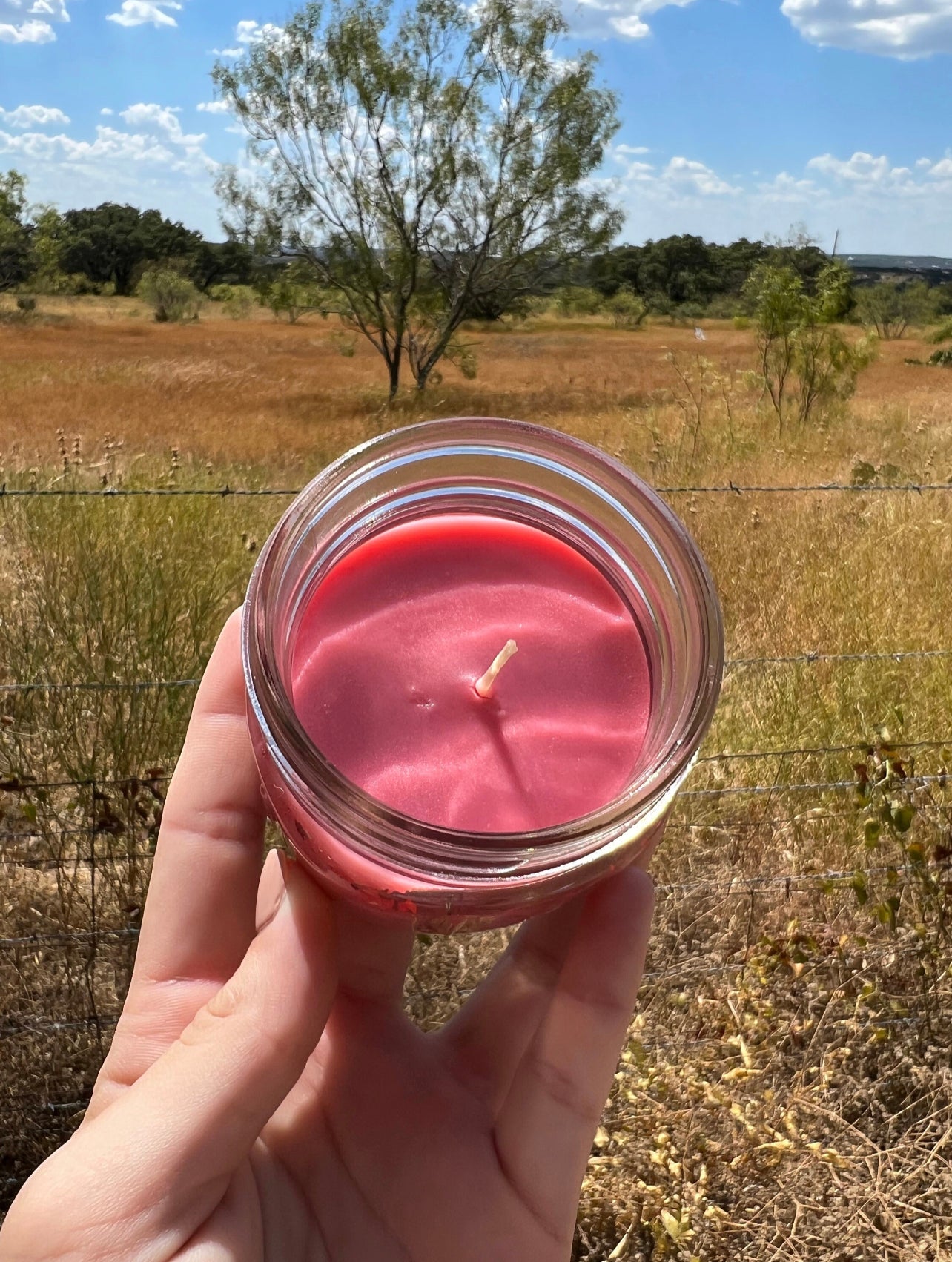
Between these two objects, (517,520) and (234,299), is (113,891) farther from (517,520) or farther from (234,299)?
(234,299)

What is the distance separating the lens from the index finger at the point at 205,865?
869 mm

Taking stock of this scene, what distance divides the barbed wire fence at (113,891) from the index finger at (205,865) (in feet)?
2.98

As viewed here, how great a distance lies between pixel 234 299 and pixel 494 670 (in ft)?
89.2

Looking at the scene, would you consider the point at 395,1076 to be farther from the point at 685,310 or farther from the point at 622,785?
the point at 685,310

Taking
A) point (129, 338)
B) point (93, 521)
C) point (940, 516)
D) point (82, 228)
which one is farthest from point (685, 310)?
point (93, 521)

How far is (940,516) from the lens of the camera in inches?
191

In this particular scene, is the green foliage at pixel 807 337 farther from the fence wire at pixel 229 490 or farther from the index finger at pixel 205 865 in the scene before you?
the index finger at pixel 205 865

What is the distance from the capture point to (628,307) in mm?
29984

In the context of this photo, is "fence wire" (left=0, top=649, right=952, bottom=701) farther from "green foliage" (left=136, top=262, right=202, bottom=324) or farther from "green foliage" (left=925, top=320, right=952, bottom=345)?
"green foliage" (left=925, top=320, right=952, bottom=345)

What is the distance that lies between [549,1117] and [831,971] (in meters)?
1.67

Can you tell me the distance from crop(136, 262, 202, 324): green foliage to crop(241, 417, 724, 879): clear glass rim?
2805cm

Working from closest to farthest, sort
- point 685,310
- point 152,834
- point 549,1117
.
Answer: point 549,1117, point 152,834, point 685,310

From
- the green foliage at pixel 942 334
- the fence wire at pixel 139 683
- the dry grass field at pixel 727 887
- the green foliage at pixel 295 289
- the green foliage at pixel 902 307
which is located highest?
the green foliage at pixel 902 307

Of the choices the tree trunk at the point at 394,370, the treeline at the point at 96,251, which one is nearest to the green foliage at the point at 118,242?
the treeline at the point at 96,251
